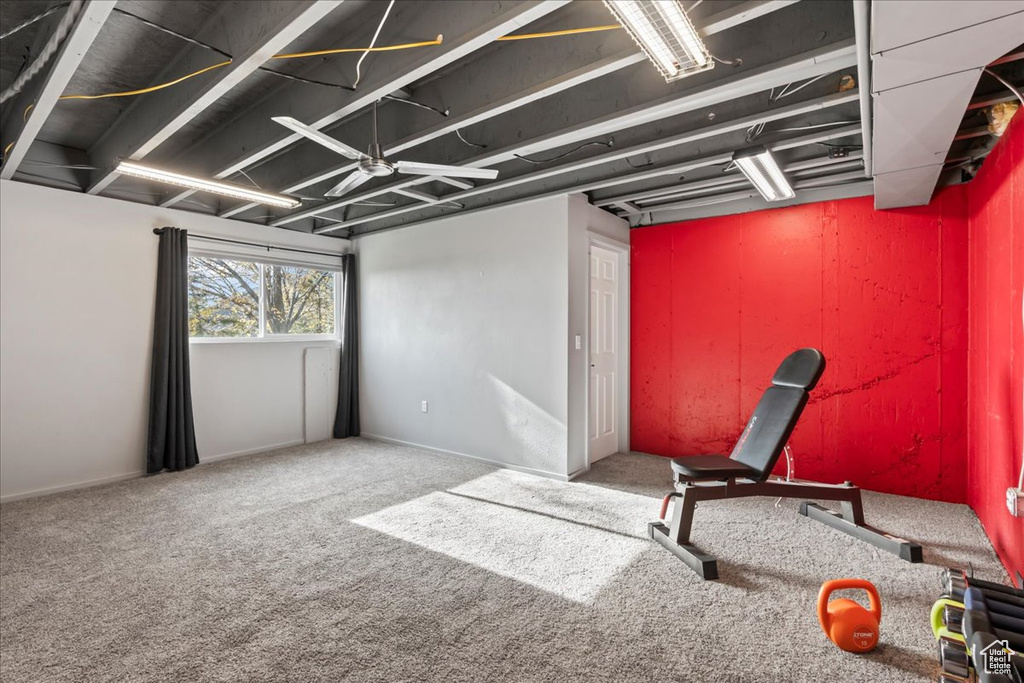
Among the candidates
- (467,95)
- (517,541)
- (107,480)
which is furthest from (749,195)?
(107,480)

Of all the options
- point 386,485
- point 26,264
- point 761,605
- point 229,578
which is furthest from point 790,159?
point 26,264

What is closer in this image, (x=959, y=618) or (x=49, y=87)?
(x=959, y=618)

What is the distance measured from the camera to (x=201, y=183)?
11.7 ft

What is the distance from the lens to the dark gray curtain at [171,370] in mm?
4484

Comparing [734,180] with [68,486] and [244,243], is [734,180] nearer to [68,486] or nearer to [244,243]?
[244,243]

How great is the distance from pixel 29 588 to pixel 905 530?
5212mm

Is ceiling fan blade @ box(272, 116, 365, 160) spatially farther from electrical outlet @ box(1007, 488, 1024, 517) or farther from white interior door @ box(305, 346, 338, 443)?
white interior door @ box(305, 346, 338, 443)

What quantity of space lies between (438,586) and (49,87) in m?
3.24

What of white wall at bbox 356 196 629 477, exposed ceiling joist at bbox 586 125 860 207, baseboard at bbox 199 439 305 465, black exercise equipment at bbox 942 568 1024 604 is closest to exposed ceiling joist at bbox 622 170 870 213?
exposed ceiling joist at bbox 586 125 860 207

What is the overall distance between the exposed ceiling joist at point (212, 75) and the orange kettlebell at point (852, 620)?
307 centimetres

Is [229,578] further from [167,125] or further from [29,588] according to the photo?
[167,125]

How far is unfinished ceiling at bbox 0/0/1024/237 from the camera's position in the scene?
206 centimetres

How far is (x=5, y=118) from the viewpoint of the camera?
3367 millimetres

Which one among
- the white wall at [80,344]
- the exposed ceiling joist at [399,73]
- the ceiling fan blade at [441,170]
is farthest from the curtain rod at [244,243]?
the ceiling fan blade at [441,170]
